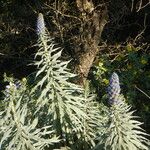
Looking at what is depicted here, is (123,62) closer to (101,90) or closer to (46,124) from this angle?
(101,90)

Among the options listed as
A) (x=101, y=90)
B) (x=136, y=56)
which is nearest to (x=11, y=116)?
(x=101, y=90)

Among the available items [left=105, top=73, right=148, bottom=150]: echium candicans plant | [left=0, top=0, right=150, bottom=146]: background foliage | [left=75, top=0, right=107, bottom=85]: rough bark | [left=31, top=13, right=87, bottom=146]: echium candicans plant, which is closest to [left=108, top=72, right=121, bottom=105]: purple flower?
[left=105, top=73, right=148, bottom=150]: echium candicans plant

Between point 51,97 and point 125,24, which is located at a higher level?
point 125,24

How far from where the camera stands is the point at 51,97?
428 cm

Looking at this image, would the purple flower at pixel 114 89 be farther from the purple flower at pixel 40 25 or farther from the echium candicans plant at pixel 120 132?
the purple flower at pixel 40 25

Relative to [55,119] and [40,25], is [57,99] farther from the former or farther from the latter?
[40,25]

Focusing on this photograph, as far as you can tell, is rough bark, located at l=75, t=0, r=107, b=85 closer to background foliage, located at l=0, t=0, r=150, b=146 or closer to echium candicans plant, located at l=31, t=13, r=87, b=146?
background foliage, located at l=0, t=0, r=150, b=146

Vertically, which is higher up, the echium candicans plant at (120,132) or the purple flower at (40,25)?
the purple flower at (40,25)

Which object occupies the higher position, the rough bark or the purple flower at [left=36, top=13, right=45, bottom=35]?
the rough bark

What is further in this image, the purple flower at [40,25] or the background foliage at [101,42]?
the background foliage at [101,42]

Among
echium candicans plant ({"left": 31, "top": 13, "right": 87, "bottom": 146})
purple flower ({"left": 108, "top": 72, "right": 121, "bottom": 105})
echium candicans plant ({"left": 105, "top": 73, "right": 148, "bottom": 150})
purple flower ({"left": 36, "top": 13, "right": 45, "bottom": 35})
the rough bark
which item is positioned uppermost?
the rough bark

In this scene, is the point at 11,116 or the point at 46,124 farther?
the point at 46,124

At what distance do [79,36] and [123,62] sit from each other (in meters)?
1.20

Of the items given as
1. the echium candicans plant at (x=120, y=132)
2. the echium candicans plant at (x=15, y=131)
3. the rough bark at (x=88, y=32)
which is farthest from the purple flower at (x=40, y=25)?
the rough bark at (x=88, y=32)
